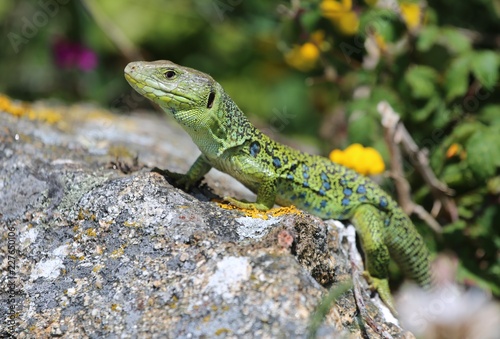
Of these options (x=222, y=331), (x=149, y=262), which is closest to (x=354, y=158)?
(x=149, y=262)

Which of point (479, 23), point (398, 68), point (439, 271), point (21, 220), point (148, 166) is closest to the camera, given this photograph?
point (21, 220)

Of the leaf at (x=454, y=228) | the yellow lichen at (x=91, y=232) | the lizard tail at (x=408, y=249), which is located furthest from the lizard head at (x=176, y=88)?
the leaf at (x=454, y=228)

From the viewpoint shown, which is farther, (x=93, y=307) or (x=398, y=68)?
(x=398, y=68)

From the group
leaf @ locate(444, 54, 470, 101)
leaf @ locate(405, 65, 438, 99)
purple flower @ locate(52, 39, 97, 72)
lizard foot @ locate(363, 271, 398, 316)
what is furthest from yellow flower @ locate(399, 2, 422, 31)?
purple flower @ locate(52, 39, 97, 72)

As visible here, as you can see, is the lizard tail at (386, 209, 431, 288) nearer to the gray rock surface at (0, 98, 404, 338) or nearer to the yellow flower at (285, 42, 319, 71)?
the gray rock surface at (0, 98, 404, 338)

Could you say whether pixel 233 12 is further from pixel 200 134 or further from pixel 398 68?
pixel 200 134

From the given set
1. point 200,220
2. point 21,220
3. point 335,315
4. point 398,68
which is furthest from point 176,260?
point 398,68

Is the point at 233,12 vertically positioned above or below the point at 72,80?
above
